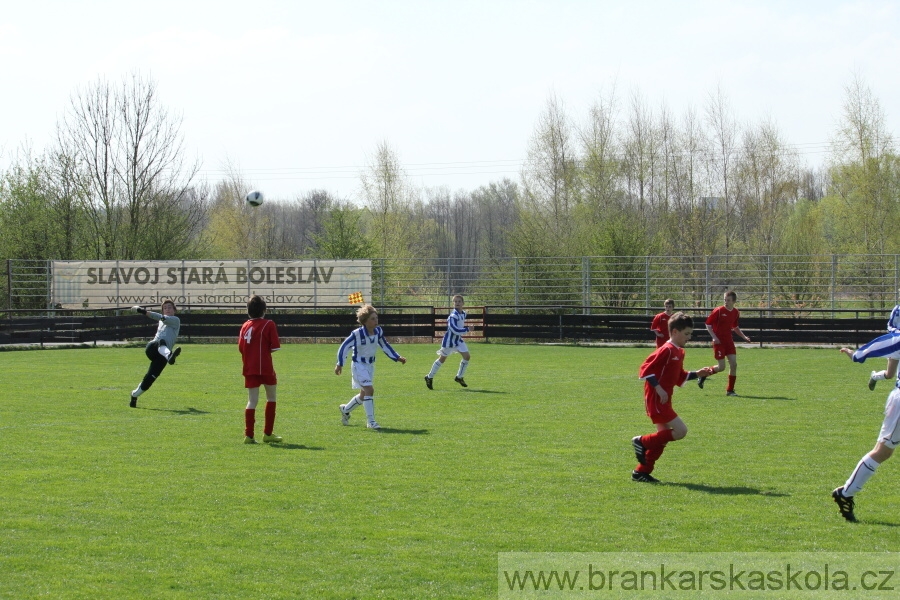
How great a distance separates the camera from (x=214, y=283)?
38.8m

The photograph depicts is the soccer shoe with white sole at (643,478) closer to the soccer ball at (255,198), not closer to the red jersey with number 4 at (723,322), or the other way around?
the red jersey with number 4 at (723,322)

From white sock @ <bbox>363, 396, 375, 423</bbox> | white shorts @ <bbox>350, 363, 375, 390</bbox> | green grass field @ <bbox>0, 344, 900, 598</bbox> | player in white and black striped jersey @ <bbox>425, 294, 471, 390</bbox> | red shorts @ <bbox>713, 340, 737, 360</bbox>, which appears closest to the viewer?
green grass field @ <bbox>0, 344, 900, 598</bbox>

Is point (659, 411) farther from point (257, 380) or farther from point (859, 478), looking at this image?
point (257, 380)

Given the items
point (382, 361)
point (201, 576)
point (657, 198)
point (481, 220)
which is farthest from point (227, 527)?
point (481, 220)

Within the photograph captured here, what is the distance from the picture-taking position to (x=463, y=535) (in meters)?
7.20

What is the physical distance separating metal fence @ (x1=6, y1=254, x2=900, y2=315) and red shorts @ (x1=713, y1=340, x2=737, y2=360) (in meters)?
18.0

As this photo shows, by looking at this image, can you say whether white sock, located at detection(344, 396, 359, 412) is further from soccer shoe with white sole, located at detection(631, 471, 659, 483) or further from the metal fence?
the metal fence

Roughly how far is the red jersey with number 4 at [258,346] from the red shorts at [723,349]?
9.12m

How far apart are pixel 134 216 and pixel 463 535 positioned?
130 ft

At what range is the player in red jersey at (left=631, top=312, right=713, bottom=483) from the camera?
9227mm

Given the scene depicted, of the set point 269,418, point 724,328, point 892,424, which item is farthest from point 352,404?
point 724,328

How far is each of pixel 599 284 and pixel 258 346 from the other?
2756cm

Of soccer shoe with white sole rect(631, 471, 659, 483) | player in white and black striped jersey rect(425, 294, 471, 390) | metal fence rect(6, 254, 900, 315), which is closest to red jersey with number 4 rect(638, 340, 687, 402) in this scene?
soccer shoe with white sole rect(631, 471, 659, 483)

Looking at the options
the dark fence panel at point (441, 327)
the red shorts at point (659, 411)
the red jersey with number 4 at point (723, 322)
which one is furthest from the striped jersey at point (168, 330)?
the dark fence panel at point (441, 327)
